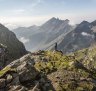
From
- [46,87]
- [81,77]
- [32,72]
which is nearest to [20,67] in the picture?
[32,72]

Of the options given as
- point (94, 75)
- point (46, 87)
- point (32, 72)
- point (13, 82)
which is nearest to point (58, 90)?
point (46, 87)

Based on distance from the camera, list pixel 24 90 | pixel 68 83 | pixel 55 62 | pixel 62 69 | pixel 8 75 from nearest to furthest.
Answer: pixel 24 90, pixel 8 75, pixel 68 83, pixel 62 69, pixel 55 62

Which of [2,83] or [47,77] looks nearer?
[2,83]

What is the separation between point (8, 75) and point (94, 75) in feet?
77.7

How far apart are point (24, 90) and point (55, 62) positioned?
22.1 m

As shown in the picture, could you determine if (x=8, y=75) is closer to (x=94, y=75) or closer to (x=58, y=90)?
(x=58, y=90)

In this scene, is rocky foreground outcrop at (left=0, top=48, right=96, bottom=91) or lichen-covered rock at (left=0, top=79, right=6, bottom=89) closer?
lichen-covered rock at (left=0, top=79, right=6, bottom=89)

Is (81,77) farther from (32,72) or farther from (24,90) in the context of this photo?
(24,90)

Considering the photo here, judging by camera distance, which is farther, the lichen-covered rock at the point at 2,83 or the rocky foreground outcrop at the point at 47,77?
the rocky foreground outcrop at the point at 47,77

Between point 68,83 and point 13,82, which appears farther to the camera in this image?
point 68,83

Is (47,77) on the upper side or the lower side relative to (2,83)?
lower

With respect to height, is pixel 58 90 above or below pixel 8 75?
below

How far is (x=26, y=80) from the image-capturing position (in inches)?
2046

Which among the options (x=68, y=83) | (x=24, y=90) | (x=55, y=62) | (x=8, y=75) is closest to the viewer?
(x=24, y=90)
